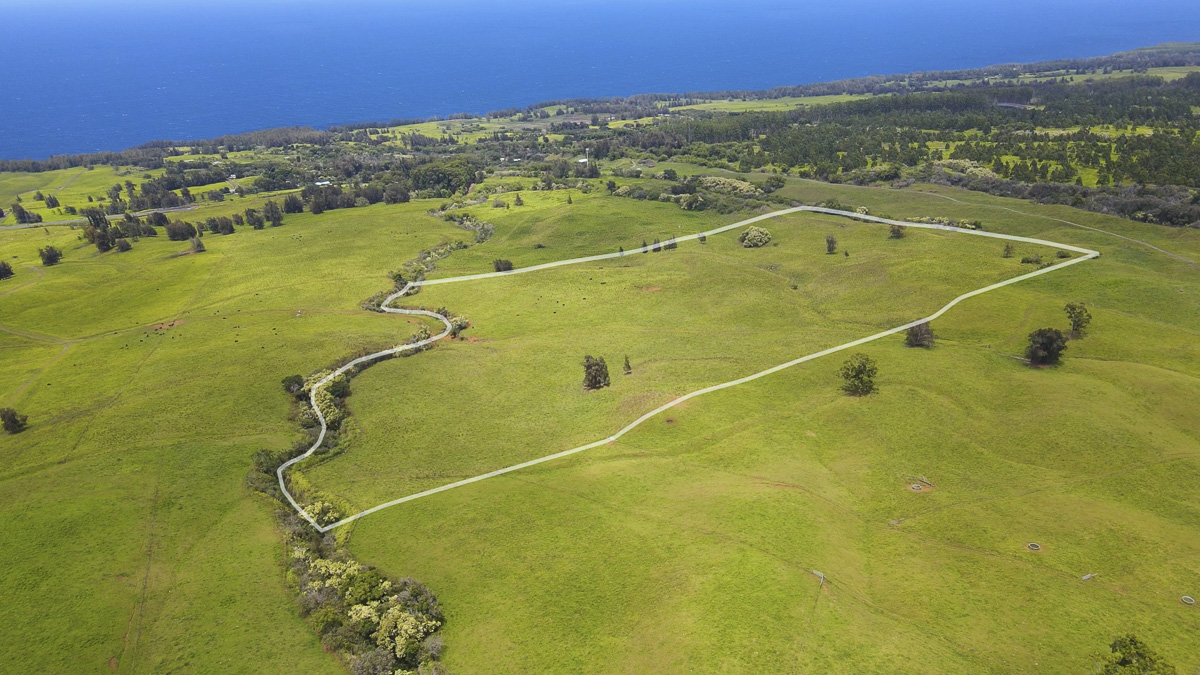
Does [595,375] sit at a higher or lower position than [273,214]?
lower

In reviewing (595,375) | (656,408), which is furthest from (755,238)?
(656,408)

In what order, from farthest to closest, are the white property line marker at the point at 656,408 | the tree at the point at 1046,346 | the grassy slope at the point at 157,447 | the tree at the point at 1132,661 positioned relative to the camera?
the tree at the point at 1046,346 < the white property line marker at the point at 656,408 < the grassy slope at the point at 157,447 < the tree at the point at 1132,661

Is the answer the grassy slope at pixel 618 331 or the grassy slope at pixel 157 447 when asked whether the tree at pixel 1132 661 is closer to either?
the grassy slope at pixel 618 331

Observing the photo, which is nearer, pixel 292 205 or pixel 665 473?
pixel 665 473

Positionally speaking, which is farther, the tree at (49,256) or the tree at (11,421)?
the tree at (49,256)

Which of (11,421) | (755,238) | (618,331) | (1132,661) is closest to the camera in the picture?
(1132,661)

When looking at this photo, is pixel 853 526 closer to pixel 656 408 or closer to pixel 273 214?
pixel 656 408

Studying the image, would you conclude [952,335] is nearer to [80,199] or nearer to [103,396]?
[103,396]

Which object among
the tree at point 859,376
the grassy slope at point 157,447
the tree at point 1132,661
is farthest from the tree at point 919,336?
the grassy slope at point 157,447
